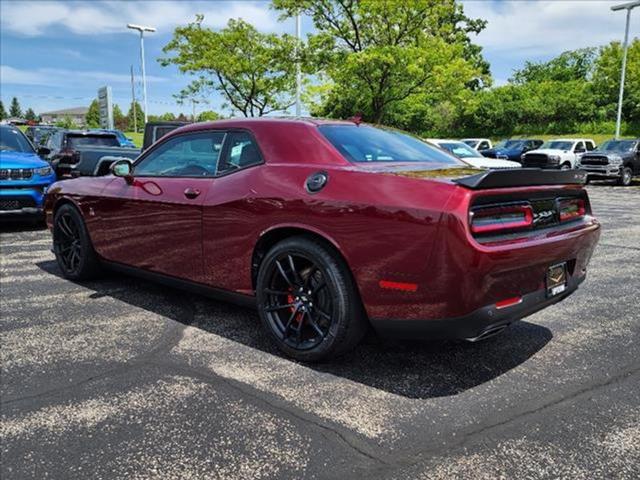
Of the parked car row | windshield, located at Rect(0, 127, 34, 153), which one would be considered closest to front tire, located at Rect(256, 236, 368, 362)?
windshield, located at Rect(0, 127, 34, 153)

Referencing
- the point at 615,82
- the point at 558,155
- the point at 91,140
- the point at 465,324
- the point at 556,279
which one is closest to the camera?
the point at 465,324

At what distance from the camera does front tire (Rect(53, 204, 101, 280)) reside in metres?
5.12

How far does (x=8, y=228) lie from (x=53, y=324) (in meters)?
6.09

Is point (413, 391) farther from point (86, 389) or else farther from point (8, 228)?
point (8, 228)

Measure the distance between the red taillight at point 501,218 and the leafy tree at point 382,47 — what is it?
58.7 feet

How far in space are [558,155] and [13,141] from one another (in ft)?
66.7

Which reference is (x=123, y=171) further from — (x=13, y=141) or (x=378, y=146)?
(x=13, y=141)

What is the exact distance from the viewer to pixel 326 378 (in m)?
3.15

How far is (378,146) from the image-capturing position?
3777 mm

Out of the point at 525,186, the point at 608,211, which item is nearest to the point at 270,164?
the point at 525,186

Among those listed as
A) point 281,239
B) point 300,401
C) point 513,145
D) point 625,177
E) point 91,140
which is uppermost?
point 513,145

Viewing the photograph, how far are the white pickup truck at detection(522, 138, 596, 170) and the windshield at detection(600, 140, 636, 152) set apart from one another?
0.92 m

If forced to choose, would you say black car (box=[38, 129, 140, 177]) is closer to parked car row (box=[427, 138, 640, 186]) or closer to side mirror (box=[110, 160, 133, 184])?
side mirror (box=[110, 160, 133, 184])

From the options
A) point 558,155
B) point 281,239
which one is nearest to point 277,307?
point 281,239
